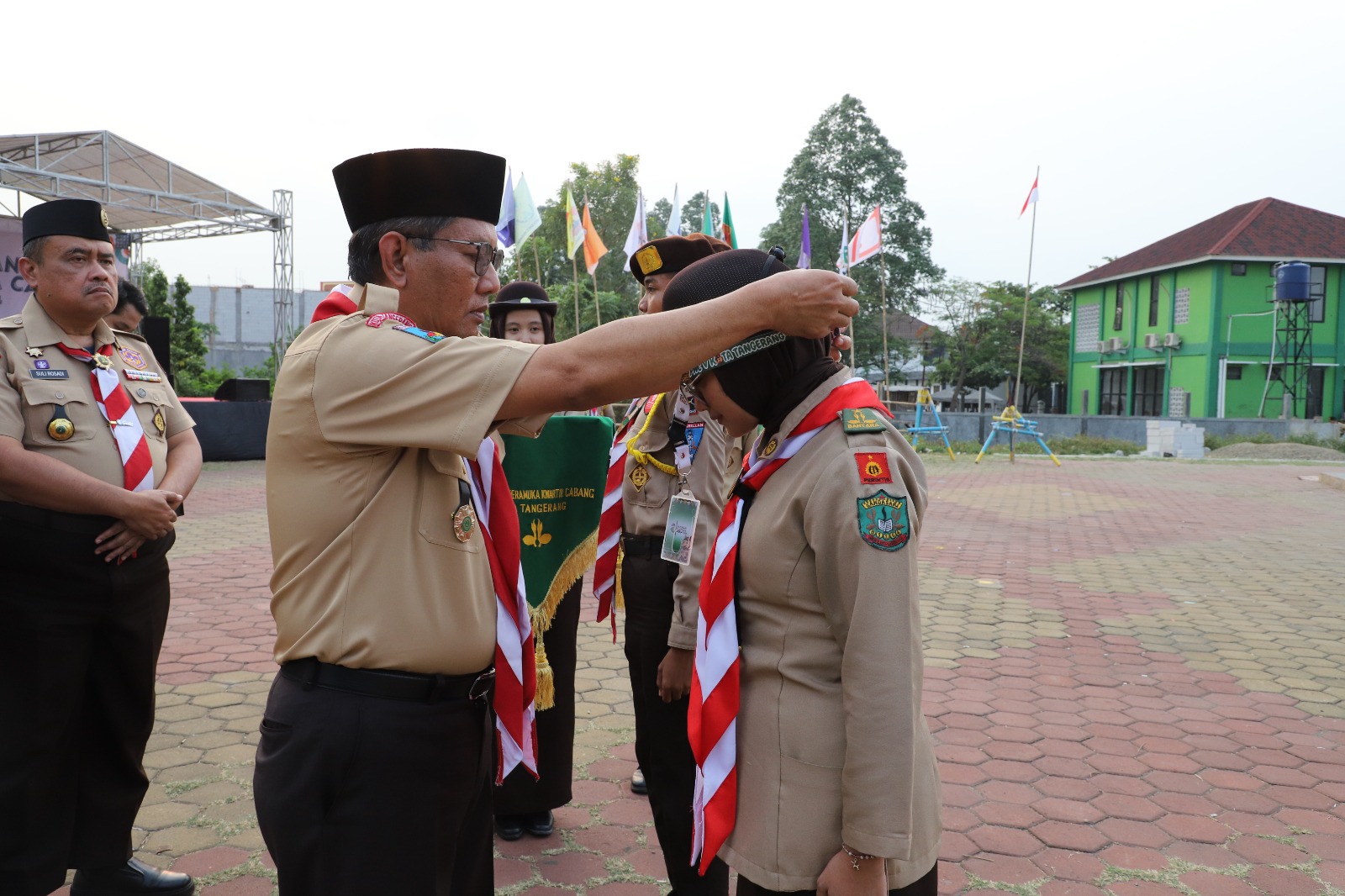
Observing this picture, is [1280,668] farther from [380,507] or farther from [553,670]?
[380,507]

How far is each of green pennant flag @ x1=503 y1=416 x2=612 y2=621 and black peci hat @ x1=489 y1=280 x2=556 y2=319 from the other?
0.87 metres

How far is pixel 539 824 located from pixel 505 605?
1945 mm

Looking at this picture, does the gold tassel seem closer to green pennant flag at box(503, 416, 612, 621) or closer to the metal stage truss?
green pennant flag at box(503, 416, 612, 621)

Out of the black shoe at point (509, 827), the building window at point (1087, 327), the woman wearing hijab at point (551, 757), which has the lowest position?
the black shoe at point (509, 827)

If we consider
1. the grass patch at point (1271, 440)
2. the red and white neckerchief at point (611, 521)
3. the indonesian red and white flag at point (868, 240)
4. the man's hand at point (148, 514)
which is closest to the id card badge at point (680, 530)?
the red and white neckerchief at point (611, 521)

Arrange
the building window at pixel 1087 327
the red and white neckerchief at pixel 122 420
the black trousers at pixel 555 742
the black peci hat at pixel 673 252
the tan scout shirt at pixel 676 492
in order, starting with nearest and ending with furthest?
the tan scout shirt at pixel 676 492 < the red and white neckerchief at pixel 122 420 < the black peci hat at pixel 673 252 < the black trousers at pixel 555 742 < the building window at pixel 1087 327

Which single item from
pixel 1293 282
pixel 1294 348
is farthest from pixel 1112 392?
pixel 1293 282

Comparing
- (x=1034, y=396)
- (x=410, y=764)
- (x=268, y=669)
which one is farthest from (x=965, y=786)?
(x=1034, y=396)

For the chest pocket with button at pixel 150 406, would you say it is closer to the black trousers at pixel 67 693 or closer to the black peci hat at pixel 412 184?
the black trousers at pixel 67 693

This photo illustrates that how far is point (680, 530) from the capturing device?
2682 millimetres

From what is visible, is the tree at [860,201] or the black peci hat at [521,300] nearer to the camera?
the black peci hat at [521,300]

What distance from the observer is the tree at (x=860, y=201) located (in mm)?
36750

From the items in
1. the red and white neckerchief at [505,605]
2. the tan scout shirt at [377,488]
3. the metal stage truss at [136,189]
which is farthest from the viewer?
the metal stage truss at [136,189]

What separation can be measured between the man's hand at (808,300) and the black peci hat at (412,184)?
676mm
